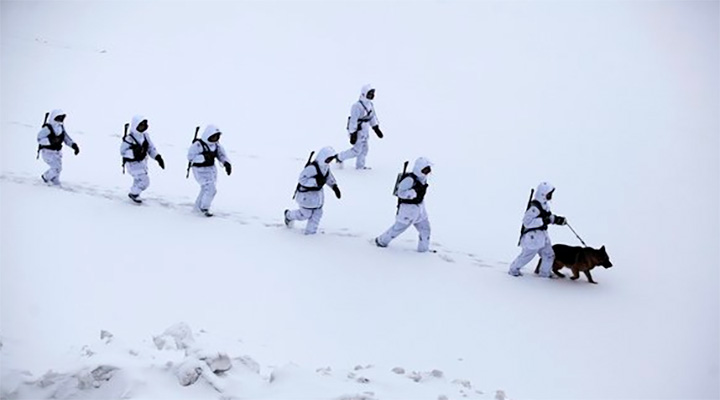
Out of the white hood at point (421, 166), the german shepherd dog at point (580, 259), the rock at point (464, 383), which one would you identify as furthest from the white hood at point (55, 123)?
the rock at point (464, 383)

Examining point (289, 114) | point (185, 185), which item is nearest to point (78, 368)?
point (185, 185)

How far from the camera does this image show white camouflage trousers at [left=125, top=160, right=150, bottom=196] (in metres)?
10.2

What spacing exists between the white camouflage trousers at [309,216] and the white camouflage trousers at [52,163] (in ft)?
13.9

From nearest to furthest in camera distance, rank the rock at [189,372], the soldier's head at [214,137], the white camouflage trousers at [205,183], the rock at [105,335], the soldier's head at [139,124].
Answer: the rock at [189,372], the rock at [105,335], the soldier's head at [214,137], the white camouflage trousers at [205,183], the soldier's head at [139,124]

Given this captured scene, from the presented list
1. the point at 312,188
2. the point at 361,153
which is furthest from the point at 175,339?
the point at 361,153

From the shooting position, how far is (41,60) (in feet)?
81.6

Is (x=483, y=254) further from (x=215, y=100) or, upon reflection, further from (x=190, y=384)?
(x=215, y=100)

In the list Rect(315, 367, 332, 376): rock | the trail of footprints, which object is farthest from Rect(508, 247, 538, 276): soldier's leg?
Rect(315, 367, 332, 376): rock

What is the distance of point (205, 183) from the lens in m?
9.91

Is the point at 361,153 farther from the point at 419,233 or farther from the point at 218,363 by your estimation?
the point at 218,363

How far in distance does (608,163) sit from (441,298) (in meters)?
8.77

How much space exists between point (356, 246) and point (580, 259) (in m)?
3.07

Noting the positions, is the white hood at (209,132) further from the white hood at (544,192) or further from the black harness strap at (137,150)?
the white hood at (544,192)

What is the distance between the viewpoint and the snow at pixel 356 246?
5699 millimetres
